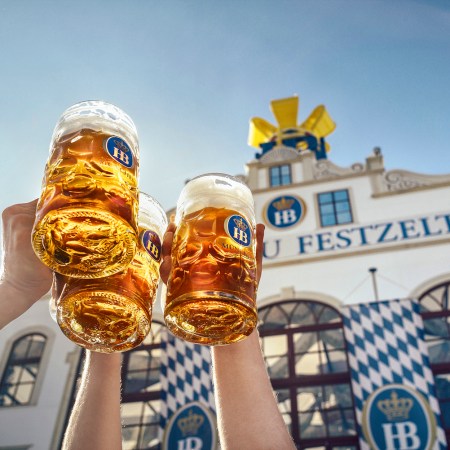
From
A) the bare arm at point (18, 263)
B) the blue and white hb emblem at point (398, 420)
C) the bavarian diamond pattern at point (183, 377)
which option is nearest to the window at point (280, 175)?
the bavarian diamond pattern at point (183, 377)

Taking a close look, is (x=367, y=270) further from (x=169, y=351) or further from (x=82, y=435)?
(x=82, y=435)

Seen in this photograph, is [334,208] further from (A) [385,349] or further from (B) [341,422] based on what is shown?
(B) [341,422]

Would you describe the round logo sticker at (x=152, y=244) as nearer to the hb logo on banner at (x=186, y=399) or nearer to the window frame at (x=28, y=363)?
the hb logo on banner at (x=186, y=399)

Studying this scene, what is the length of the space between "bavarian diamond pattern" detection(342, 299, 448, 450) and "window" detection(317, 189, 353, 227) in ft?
5.11

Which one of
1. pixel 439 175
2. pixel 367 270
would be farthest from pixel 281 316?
pixel 439 175

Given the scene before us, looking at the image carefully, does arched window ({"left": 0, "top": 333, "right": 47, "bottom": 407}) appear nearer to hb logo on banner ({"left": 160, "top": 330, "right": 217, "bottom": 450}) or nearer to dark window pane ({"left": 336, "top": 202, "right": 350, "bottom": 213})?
hb logo on banner ({"left": 160, "top": 330, "right": 217, "bottom": 450})

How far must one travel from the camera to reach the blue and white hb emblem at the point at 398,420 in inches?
157

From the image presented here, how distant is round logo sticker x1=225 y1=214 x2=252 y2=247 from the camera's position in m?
1.02

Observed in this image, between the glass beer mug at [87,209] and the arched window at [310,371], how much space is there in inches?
163

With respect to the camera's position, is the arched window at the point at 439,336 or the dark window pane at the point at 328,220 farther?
the dark window pane at the point at 328,220

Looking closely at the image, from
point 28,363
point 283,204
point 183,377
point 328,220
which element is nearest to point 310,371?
point 183,377

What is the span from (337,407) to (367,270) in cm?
157

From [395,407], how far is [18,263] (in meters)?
3.94

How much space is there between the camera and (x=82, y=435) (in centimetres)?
104
